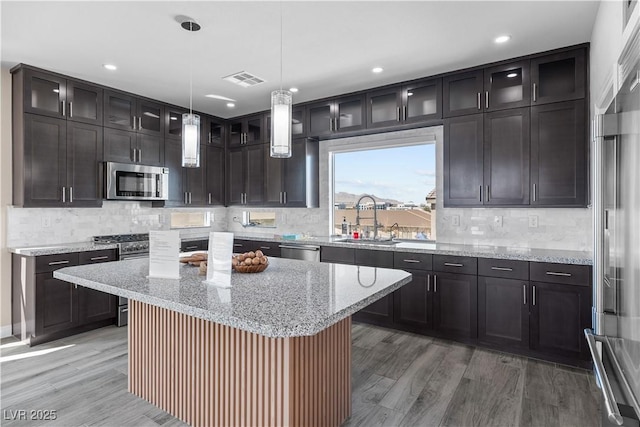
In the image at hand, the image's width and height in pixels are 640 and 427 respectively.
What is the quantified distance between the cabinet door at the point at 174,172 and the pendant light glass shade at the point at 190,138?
8.24ft

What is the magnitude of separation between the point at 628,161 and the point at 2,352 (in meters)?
4.68

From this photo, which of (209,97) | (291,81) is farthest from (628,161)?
(209,97)

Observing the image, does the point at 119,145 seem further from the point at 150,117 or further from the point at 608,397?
the point at 608,397

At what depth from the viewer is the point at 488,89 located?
141 inches

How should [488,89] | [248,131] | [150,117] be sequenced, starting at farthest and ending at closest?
[248,131], [150,117], [488,89]

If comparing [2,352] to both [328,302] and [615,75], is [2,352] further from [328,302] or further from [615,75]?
[615,75]

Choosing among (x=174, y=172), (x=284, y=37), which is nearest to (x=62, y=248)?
(x=174, y=172)

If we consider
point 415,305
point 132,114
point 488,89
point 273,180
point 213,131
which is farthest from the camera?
point 213,131

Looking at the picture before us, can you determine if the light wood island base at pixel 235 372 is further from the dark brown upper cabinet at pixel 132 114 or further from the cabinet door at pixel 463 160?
the dark brown upper cabinet at pixel 132 114

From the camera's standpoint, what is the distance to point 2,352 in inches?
131

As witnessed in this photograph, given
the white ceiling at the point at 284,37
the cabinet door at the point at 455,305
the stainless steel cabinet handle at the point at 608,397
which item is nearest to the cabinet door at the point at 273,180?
the white ceiling at the point at 284,37

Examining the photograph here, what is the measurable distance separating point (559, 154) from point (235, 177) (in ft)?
13.9

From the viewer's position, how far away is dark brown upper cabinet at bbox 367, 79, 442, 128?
12.8 feet

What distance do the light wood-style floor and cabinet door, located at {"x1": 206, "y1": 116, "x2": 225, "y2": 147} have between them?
3117 millimetres
